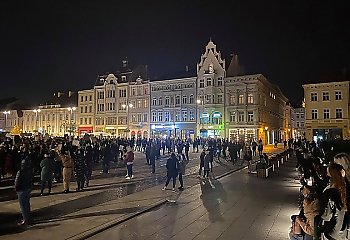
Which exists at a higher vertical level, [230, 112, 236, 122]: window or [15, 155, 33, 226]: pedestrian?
[230, 112, 236, 122]: window

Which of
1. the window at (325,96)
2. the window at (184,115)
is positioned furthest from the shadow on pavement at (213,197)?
the window at (184,115)

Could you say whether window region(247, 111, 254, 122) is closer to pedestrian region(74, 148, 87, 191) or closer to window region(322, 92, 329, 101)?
window region(322, 92, 329, 101)

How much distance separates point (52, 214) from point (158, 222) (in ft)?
10.8

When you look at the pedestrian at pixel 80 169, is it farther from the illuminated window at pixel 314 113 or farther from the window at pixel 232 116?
the illuminated window at pixel 314 113

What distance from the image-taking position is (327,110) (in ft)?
180

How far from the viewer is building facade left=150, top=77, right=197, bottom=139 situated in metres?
64.6

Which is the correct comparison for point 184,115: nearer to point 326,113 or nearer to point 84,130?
point 326,113

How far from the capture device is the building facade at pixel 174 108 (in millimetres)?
64625

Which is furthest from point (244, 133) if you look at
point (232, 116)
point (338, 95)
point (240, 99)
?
point (338, 95)

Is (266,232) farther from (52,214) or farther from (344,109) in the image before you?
(344,109)

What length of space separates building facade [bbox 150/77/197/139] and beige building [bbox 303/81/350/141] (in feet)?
67.9

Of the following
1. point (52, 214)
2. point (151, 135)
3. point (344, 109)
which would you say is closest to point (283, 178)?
point (52, 214)

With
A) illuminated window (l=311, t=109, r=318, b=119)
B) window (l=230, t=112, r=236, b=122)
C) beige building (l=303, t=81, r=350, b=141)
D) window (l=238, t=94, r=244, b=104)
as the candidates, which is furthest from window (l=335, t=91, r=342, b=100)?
window (l=230, t=112, r=236, b=122)

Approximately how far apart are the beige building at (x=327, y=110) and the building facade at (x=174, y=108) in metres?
20.7
